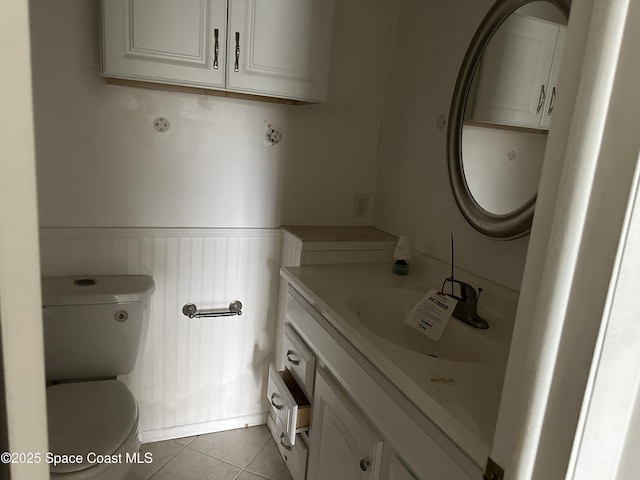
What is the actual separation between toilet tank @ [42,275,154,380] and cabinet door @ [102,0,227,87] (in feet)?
2.45

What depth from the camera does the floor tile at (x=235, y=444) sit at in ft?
6.04

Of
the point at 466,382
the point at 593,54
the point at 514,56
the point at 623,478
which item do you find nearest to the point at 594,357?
the point at 623,478

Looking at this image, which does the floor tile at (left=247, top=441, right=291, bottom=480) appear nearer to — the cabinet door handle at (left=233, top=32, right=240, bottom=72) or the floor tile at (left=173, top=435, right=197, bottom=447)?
the floor tile at (left=173, top=435, right=197, bottom=447)

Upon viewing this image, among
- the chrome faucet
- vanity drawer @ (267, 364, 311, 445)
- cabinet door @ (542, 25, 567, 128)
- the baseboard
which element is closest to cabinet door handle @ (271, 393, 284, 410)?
vanity drawer @ (267, 364, 311, 445)

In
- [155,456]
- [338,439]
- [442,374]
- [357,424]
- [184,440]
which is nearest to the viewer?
[442,374]

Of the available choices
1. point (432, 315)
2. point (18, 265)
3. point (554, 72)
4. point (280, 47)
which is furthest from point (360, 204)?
point (18, 265)

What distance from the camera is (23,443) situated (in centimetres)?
33

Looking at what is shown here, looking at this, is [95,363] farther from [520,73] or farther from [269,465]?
[520,73]

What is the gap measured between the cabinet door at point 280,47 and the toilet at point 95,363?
875mm

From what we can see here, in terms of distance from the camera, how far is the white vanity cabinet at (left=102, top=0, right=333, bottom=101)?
1.35 m

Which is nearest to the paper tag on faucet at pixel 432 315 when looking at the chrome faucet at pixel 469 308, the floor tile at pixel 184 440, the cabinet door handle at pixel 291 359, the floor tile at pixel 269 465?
the chrome faucet at pixel 469 308

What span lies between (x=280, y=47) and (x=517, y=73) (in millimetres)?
800

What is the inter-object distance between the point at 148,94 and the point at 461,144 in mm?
1155

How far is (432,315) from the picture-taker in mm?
1204
